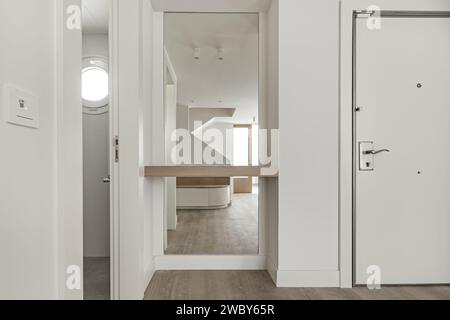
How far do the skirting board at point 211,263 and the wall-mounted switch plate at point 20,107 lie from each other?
1.84 meters

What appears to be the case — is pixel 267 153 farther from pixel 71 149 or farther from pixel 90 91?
pixel 90 91

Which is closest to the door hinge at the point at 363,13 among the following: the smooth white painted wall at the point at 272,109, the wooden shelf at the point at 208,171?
the smooth white painted wall at the point at 272,109

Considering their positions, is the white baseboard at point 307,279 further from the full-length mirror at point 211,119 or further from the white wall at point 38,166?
the white wall at point 38,166

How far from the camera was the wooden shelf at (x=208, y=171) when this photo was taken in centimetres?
204

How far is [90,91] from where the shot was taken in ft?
9.11

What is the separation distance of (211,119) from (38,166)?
5.69 ft

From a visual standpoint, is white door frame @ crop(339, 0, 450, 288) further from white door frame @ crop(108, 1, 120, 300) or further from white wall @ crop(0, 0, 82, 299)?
white wall @ crop(0, 0, 82, 299)

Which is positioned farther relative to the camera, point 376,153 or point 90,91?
point 90,91

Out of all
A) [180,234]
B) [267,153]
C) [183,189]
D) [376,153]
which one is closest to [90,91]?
[183,189]

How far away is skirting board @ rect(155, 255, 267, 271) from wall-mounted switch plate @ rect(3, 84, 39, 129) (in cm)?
184

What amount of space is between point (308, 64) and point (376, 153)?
808 millimetres

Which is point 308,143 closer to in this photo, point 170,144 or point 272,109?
point 272,109

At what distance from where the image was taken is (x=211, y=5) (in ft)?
7.70

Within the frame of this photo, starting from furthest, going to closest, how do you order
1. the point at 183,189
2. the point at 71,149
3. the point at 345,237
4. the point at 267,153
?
the point at 183,189, the point at 267,153, the point at 345,237, the point at 71,149
